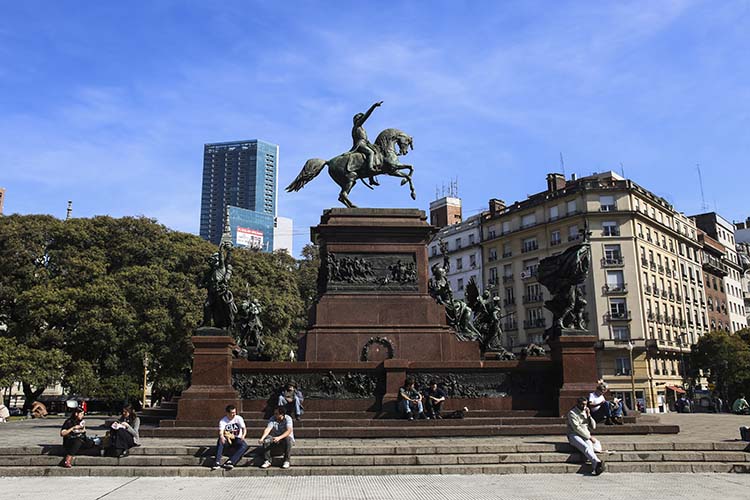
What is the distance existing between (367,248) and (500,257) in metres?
52.6

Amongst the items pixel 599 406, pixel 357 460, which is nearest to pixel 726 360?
pixel 599 406

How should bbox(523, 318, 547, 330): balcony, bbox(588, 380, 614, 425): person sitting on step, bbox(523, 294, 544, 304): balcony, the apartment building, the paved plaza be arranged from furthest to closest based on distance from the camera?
1. bbox(523, 294, 544, 304): balcony
2. bbox(523, 318, 547, 330): balcony
3. the apartment building
4. bbox(588, 380, 614, 425): person sitting on step
5. the paved plaza

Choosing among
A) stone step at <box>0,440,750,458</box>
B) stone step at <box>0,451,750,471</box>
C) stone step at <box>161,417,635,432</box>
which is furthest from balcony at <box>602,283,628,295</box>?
stone step at <box>0,451,750,471</box>

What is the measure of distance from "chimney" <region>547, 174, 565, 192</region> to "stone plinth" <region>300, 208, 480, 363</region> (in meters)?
51.1

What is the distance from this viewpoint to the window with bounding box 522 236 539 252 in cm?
6601

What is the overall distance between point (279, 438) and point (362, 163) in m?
11.2

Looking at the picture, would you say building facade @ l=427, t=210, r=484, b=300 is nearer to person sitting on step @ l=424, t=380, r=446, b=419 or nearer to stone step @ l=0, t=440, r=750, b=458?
person sitting on step @ l=424, t=380, r=446, b=419

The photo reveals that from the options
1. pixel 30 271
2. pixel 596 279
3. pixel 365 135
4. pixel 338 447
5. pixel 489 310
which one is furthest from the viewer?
pixel 596 279

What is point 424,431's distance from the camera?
14.6 meters

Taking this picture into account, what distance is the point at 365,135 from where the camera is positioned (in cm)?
2125

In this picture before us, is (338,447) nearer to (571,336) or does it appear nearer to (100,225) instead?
(571,336)

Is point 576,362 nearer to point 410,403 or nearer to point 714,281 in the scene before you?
point 410,403

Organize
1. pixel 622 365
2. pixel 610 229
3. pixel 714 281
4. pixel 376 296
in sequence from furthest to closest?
pixel 714 281
pixel 610 229
pixel 622 365
pixel 376 296

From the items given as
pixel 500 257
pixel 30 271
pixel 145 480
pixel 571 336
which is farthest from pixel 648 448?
pixel 500 257
